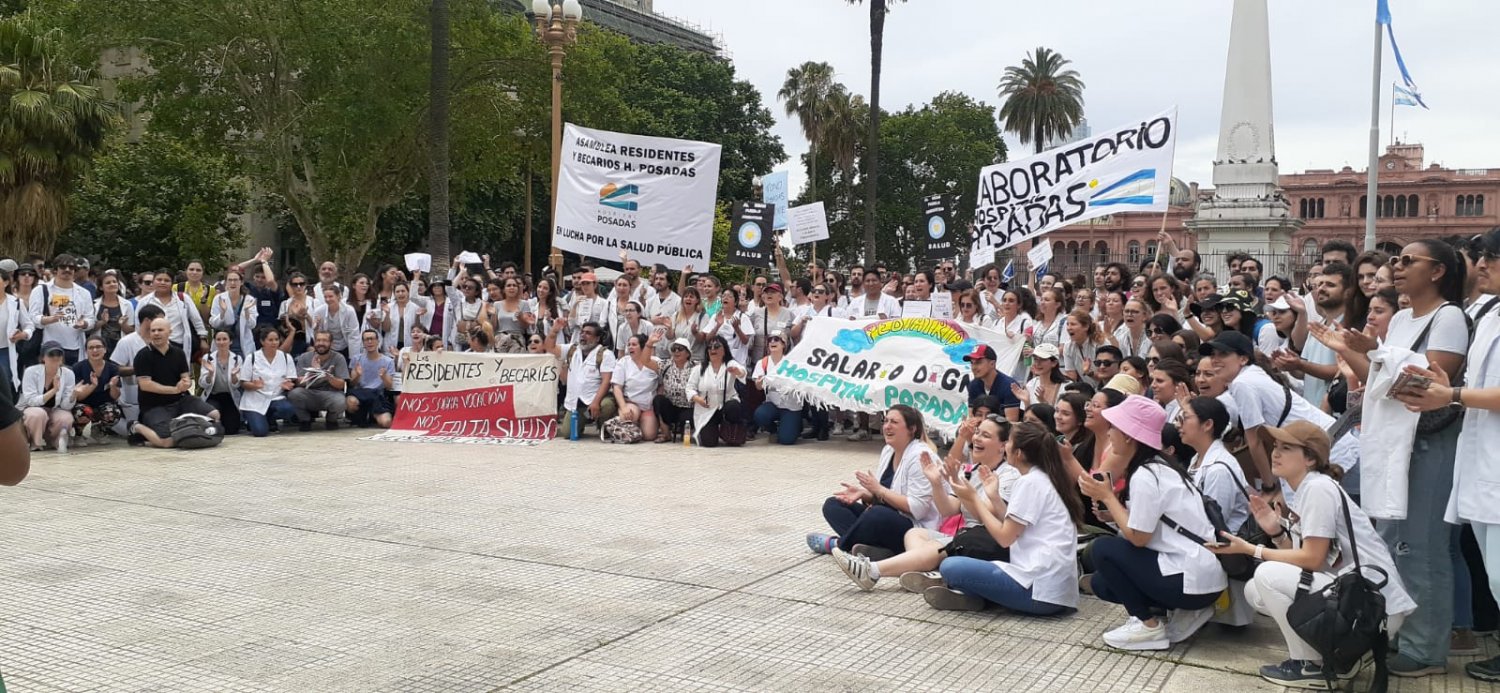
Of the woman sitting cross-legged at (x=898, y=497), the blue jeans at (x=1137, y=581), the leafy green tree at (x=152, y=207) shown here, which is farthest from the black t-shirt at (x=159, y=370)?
the leafy green tree at (x=152, y=207)

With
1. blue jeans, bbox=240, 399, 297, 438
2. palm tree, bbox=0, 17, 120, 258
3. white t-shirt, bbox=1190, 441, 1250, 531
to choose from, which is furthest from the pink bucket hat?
palm tree, bbox=0, 17, 120, 258

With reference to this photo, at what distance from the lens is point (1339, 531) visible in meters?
4.89

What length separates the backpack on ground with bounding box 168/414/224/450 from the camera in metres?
12.2

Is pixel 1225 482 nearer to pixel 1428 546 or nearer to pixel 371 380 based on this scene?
pixel 1428 546

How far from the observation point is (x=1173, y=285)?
10.0m

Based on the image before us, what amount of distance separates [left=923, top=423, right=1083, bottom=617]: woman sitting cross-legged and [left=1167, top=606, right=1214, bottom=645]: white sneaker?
0.55 meters

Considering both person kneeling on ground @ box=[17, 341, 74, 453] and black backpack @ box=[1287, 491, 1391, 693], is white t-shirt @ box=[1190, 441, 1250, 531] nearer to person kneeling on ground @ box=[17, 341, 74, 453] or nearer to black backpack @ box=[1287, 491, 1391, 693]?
Answer: black backpack @ box=[1287, 491, 1391, 693]

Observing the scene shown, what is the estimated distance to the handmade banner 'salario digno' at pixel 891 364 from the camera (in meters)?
11.7

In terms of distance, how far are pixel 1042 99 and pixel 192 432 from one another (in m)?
59.4

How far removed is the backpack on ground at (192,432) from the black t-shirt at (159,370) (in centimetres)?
44

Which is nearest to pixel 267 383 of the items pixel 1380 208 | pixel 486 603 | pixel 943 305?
pixel 943 305

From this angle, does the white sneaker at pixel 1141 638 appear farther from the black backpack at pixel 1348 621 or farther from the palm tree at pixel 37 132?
the palm tree at pixel 37 132

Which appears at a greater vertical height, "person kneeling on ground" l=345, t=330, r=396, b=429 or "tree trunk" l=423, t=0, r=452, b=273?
"tree trunk" l=423, t=0, r=452, b=273

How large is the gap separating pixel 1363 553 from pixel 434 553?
514cm
